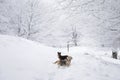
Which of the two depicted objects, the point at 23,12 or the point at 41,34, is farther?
the point at 41,34

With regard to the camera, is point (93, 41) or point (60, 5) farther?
point (93, 41)

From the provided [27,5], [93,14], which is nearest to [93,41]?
[93,14]

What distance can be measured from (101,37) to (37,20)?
1168 cm

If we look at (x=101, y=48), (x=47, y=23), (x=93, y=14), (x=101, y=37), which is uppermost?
(x=93, y=14)

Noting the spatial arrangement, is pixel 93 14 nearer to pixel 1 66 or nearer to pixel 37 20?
pixel 37 20

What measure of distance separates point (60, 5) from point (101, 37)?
8995 mm

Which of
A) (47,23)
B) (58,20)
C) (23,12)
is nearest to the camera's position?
(23,12)

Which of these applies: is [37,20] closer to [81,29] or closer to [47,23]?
[47,23]

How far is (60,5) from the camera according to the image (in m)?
24.3

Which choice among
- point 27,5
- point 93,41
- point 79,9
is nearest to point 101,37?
point 93,41

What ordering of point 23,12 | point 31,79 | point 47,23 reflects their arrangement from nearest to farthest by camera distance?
1. point 31,79
2. point 23,12
3. point 47,23

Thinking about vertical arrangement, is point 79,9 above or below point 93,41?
above

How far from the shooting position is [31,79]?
3988mm

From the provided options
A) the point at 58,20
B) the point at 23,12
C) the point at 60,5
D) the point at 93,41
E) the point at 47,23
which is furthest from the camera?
the point at 93,41
